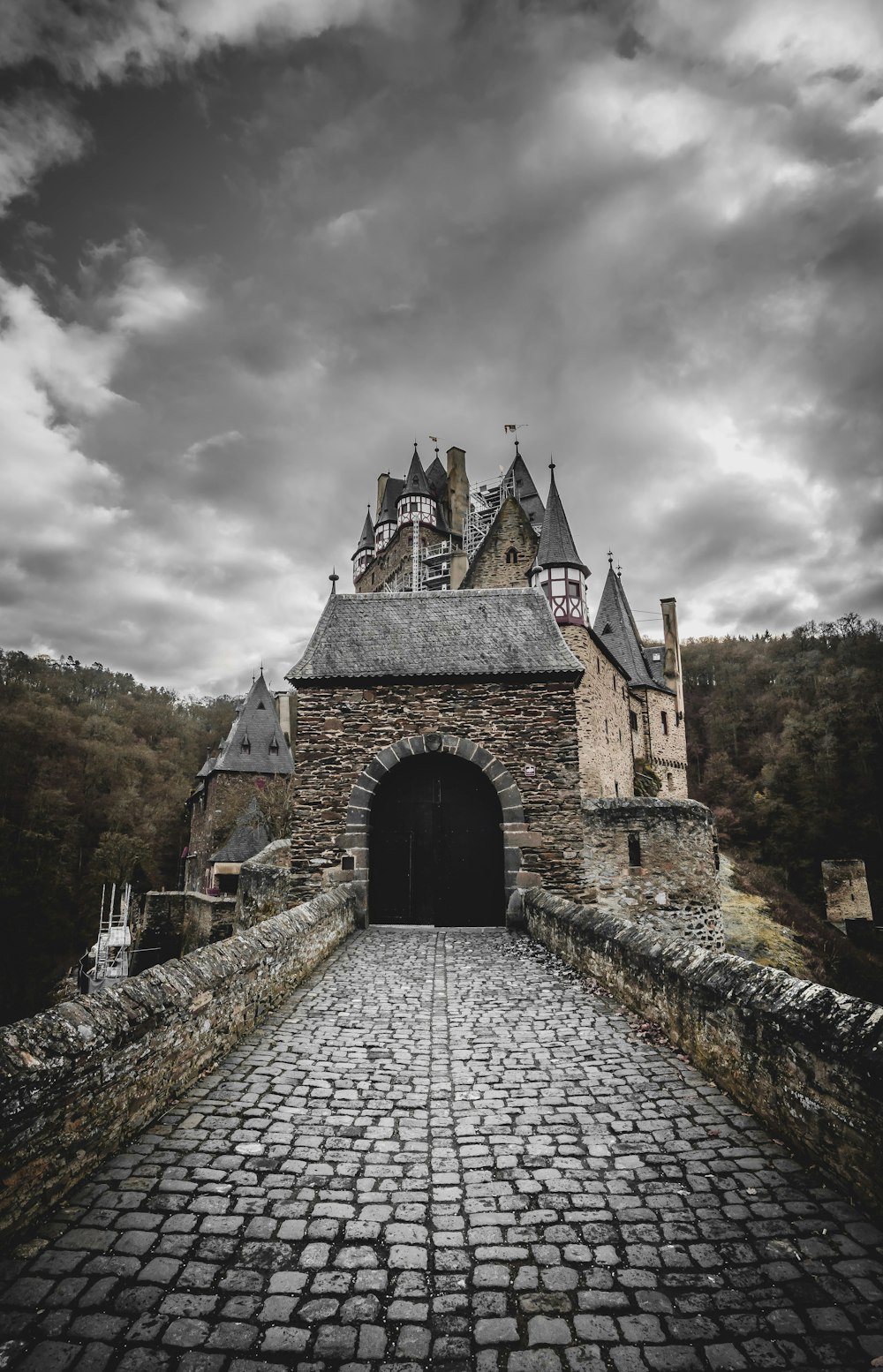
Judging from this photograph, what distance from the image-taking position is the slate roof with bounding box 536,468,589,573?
25469 mm

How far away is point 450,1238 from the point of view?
2.86m

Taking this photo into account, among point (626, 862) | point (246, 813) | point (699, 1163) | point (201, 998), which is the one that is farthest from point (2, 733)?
point (699, 1163)

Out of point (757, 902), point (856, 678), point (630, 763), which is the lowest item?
point (757, 902)

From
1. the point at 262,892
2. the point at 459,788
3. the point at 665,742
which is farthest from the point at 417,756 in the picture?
the point at 665,742

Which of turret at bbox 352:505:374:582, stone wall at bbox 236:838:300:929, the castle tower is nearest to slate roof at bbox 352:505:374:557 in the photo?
turret at bbox 352:505:374:582

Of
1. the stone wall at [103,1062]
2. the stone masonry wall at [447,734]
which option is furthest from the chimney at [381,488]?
the stone wall at [103,1062]

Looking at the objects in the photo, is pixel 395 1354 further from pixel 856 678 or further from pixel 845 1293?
pixel 856 678

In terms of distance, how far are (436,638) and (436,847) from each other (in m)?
4.21

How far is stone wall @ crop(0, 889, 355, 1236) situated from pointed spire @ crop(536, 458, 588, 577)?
21.7 m

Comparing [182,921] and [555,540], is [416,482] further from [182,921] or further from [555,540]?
[182,921]

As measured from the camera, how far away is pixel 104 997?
385 centimetres

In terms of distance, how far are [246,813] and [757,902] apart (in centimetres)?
2184

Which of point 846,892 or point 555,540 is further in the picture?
point 846,892

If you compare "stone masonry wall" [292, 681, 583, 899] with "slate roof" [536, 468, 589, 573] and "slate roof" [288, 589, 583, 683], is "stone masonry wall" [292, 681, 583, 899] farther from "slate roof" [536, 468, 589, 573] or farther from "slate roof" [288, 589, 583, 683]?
"slate roof" [536, 468, 589, 573]
